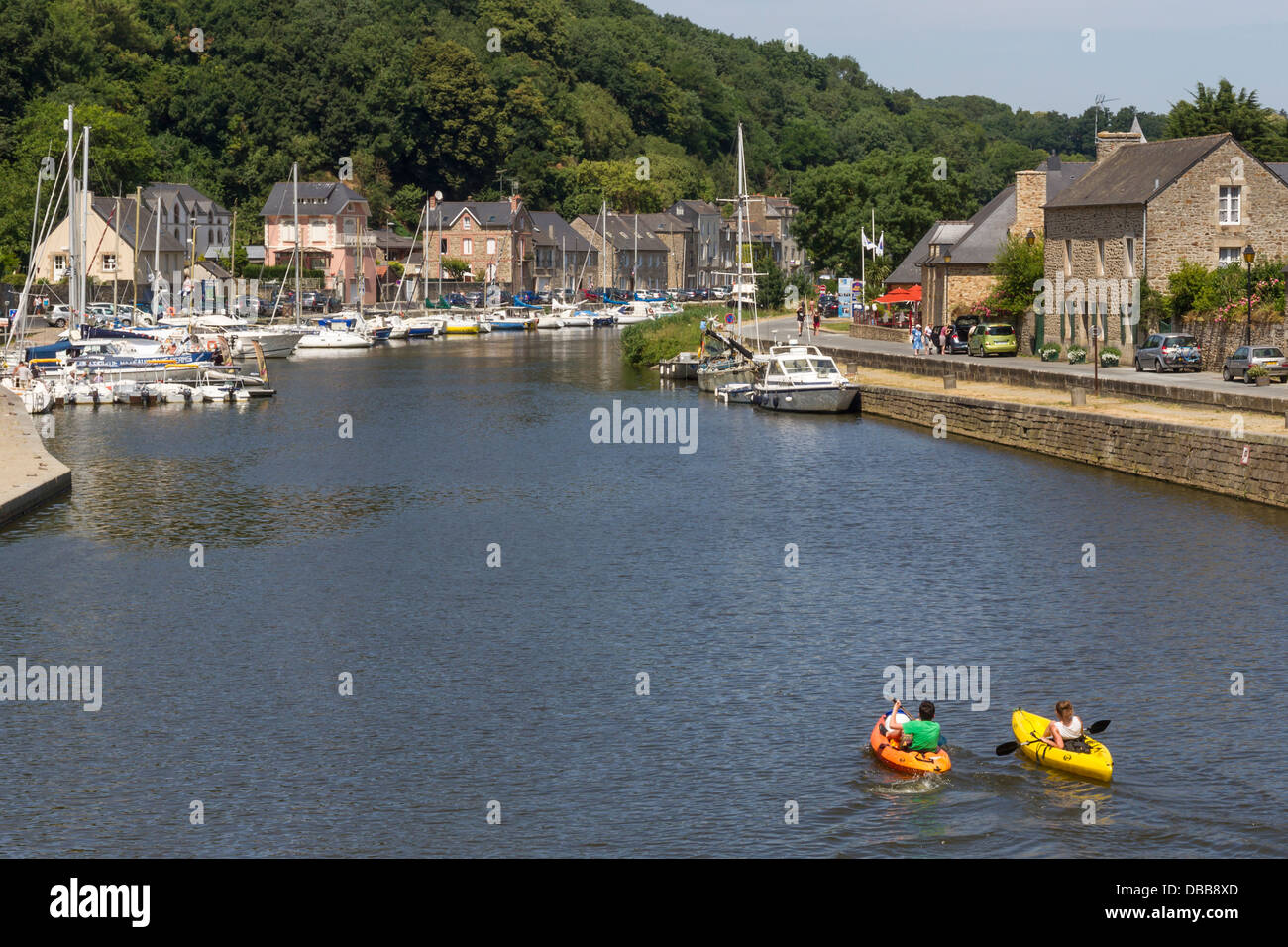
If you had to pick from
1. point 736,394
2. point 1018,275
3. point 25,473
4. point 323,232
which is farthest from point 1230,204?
point 323,232

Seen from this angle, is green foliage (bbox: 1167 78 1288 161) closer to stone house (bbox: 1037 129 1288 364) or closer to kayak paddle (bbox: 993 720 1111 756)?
stone house (bbox: 1037 129 1288 364)

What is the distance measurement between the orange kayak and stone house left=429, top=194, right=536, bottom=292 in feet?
481

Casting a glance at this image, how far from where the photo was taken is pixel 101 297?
123m

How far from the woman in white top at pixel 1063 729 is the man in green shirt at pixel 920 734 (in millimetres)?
1569

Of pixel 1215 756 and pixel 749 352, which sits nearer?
pixel 1215 756

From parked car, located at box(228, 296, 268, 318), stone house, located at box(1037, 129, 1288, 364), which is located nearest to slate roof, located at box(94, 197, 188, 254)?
parked car, located at box(228, 296, 268, 318)

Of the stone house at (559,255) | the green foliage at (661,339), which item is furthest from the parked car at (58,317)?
the stone house at (559,255)

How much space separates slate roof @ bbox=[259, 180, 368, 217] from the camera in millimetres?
149750

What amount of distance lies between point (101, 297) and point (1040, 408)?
296ft

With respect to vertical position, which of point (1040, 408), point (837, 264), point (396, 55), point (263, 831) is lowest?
point (263, 831)

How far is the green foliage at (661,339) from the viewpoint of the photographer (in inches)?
3595

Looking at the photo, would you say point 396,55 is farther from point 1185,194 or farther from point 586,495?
point 586,495
